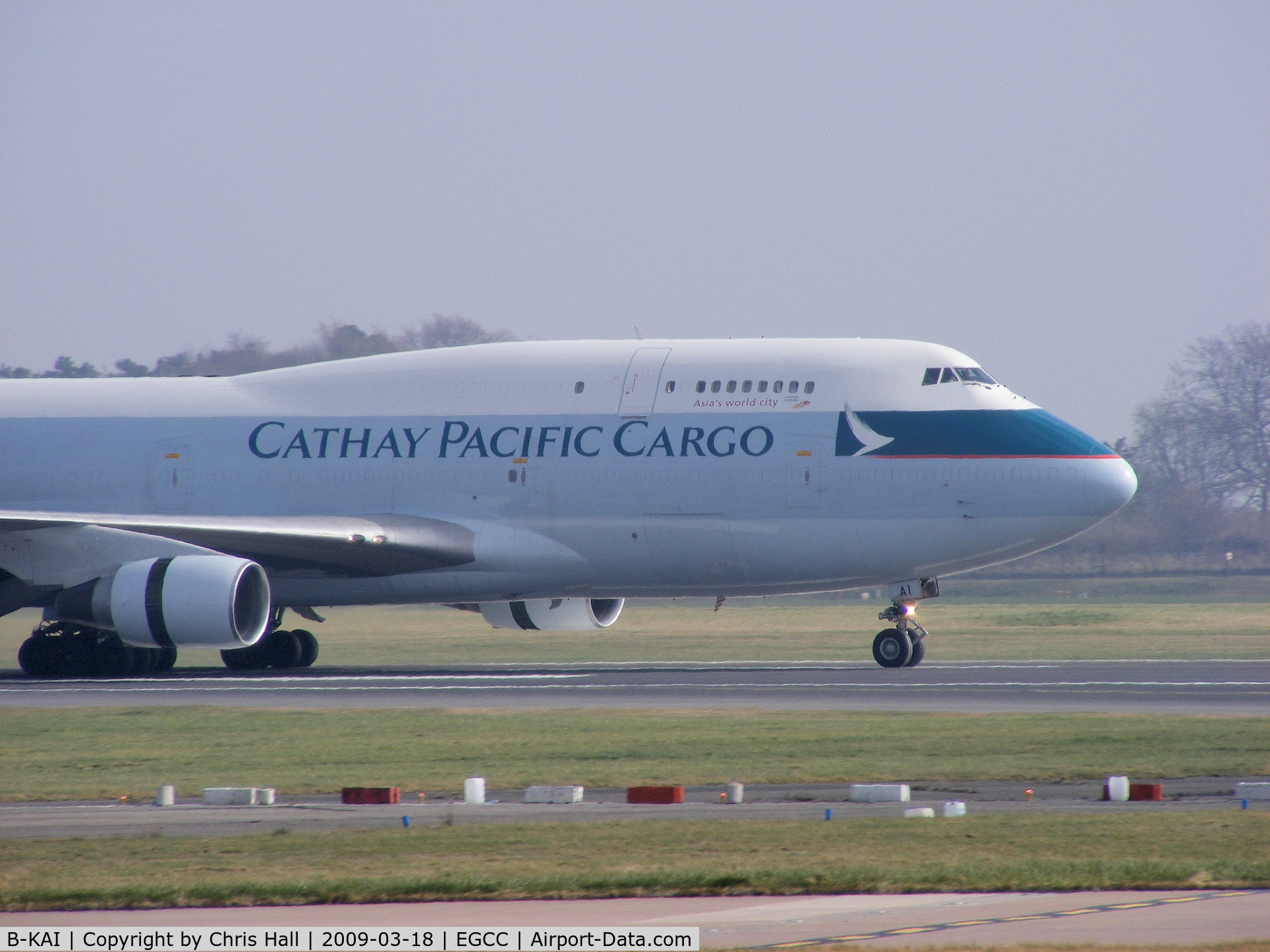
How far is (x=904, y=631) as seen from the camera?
1141 inches

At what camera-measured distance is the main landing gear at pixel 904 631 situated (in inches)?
1134

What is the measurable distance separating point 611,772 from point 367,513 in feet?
50.8

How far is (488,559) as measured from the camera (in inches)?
1177

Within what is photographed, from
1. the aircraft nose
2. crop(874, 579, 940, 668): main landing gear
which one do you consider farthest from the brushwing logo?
the aircraft nose

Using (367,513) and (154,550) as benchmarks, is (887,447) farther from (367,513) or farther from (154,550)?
(154,550)

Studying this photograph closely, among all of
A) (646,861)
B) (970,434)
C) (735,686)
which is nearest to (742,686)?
(735,686)

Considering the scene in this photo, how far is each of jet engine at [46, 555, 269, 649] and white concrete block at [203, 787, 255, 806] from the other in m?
12.7

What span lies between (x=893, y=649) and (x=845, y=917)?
64.6 feet

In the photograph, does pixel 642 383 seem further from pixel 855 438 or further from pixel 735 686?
pixel 735 686

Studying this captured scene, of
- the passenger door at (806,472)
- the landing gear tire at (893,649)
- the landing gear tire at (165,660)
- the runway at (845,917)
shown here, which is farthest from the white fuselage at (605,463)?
the runway at (845,917)

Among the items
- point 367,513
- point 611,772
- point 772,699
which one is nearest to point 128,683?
point 367,513

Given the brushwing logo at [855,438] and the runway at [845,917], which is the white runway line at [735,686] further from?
the runway at [845,917]

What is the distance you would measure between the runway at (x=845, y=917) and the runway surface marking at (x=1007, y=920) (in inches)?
0.4

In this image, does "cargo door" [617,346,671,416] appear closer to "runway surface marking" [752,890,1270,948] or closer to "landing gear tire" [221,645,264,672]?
"landing gear tire" [221,645,264,672]
